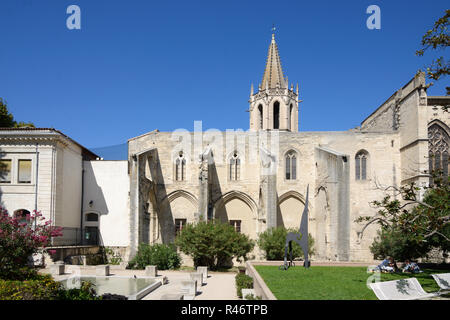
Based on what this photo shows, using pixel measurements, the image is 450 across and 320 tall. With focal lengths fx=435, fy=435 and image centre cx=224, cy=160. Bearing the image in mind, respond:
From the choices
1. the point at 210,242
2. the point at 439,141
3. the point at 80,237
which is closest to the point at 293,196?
the point at 210,242

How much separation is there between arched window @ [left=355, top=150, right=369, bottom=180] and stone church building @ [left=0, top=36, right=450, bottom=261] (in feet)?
0.20

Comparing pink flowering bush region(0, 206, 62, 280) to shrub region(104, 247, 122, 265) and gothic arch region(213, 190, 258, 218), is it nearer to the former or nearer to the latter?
shrub region(104, 247, 122, 265)

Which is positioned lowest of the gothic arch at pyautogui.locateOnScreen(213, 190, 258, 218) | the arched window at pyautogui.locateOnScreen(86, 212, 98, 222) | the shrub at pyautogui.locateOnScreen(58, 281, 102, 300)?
the shrub at pyautogui.locateOnScreen(58, 281, 102, 300)

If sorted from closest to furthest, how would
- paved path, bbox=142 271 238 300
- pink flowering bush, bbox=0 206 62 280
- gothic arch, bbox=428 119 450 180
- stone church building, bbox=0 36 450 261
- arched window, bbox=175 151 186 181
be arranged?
1. pink flowering bush, bbox=0 206 62 280
2. paved path, bbox=142 271 238 300
3. stone church building, bbox=0 36 450 261
4. gothic arch, bbox=428 119 450 180
5. arched window, bbox=175 151 186 181

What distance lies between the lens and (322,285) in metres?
13.2

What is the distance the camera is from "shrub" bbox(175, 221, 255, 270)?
2353 cm

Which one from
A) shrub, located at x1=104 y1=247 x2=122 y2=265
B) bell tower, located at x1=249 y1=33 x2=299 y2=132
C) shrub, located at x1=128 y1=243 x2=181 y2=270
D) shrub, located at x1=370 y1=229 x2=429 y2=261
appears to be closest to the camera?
shrub, located at x1=370 y1=229 x2=429 y2=261

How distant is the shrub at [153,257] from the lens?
23938mm

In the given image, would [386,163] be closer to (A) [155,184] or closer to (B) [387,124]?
(B) [387,124]

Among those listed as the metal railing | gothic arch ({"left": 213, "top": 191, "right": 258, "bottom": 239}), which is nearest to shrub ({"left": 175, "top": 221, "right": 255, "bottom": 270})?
gothic arch ({"left": 213, "top": 191, "right": 258, "bottom": 239})

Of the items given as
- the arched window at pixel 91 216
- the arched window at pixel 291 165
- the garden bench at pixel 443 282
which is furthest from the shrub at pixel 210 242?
the garden bench at pixel 443 282

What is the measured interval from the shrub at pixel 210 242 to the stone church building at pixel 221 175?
1.94 m

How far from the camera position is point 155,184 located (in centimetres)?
2861
